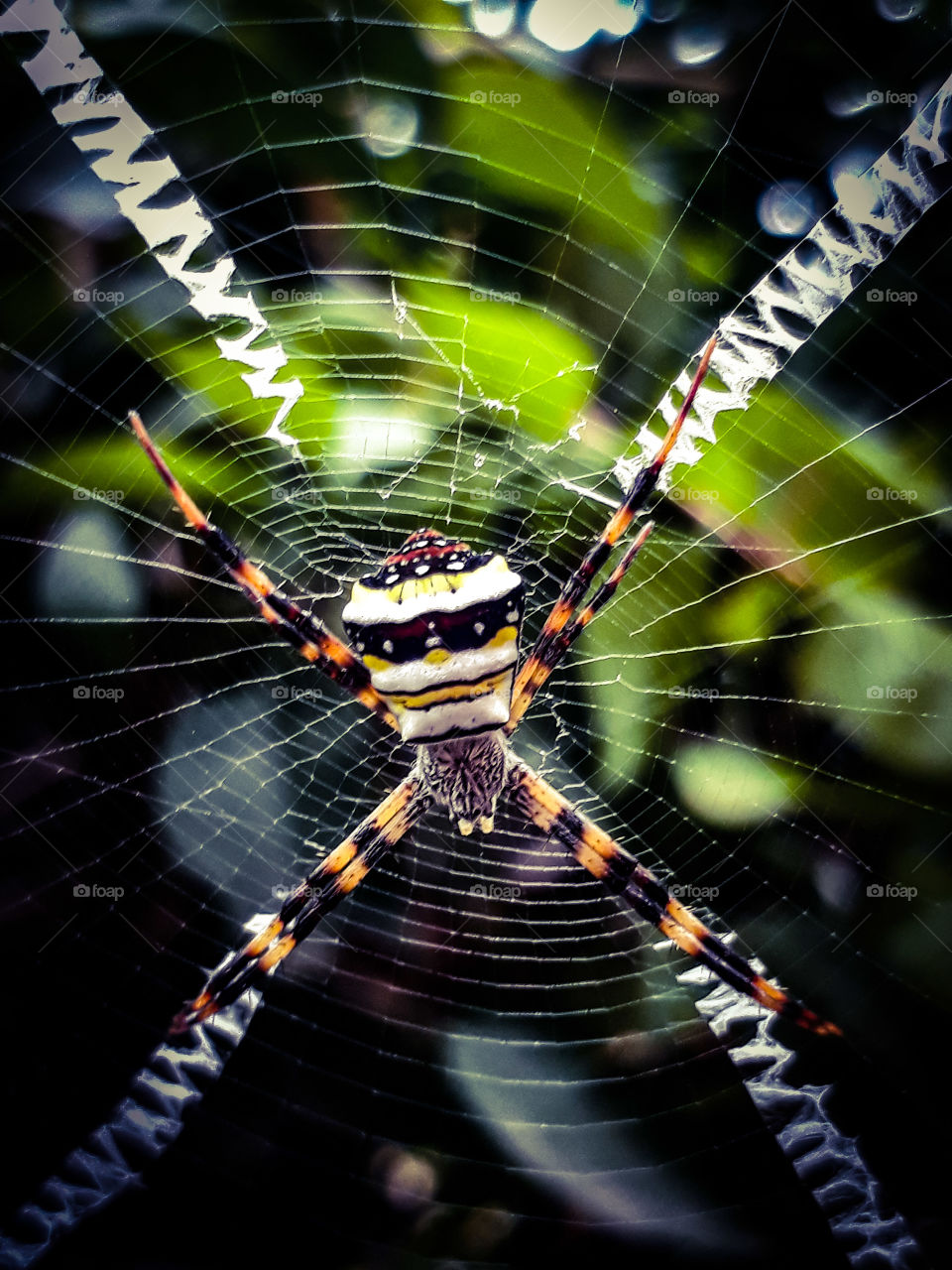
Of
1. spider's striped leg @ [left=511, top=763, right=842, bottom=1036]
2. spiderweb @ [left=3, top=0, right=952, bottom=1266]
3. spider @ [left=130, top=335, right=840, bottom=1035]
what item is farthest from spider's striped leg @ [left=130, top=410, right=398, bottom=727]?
spider's striped leg @ [left=511, top=763, right=842, bottom=1036]

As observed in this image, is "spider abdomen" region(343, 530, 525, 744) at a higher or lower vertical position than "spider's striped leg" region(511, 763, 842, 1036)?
higher

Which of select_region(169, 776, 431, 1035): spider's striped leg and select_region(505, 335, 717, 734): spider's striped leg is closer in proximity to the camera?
select_region(505, 335, 717, 734): spider's striped leg

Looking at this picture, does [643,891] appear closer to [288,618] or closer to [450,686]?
[450,686]

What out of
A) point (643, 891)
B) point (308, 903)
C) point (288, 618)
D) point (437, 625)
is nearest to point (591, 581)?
point (437, 625)

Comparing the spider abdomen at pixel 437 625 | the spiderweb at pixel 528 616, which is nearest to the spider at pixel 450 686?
the spider abdomen at pixel 437 625

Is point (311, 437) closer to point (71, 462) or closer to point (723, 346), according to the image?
point (71, 462)

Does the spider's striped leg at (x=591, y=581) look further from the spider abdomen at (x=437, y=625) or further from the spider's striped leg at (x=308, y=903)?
the spider's striped leg at (x=308, y=903)

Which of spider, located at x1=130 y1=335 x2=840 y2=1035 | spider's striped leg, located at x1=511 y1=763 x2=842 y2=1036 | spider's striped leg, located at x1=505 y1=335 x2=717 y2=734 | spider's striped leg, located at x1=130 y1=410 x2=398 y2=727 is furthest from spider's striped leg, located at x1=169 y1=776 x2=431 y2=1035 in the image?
spider's striped leg, located at x1=505 y1=335 x2=717 y2=734

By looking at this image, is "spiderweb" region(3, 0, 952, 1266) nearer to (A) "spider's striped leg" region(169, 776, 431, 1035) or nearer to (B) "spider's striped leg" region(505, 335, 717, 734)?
(B) "spider's striped leg" region(505, 335, 717, 734)
